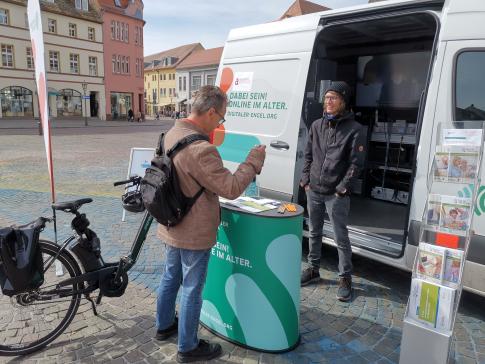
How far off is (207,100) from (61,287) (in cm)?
180

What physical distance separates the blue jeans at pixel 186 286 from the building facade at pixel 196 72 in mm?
57604

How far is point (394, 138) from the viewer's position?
6.37 metres

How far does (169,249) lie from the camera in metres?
2.65

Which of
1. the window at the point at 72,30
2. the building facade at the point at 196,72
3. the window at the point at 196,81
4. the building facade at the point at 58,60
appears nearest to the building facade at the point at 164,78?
the building facade at the point at 196,72

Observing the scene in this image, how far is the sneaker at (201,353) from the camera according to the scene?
2.66 m

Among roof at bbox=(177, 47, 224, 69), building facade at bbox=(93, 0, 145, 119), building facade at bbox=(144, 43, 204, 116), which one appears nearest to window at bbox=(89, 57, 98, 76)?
building facade at bbox=(93, 0, 145, 119)

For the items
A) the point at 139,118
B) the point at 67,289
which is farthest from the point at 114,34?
the point at 67,289

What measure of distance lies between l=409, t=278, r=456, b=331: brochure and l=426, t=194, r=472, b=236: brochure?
0.35 meters

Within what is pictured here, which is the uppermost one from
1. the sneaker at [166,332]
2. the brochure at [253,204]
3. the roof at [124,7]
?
the roof at [124,7]

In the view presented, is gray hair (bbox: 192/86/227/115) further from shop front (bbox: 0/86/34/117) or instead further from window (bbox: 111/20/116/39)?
window (bbox: 111/20/116/39)

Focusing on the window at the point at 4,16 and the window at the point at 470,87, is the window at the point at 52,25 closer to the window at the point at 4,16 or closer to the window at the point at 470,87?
the window at the point at 4,16

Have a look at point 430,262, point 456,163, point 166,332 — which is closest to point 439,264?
point 430,262

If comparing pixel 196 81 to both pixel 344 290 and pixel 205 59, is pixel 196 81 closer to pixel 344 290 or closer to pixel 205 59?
pixel 205 59

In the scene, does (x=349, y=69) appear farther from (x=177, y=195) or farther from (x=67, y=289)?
(x=67, y=289)
